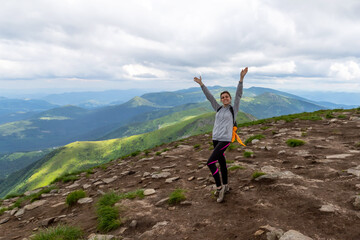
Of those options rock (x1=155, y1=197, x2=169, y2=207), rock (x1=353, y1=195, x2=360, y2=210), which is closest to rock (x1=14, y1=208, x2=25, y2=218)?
rock (x1=155, y1=197, x2=169, y2=207)

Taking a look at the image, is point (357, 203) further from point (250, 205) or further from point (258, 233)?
point (258, 233)

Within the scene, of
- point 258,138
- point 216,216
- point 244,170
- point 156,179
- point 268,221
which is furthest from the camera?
point 258,138

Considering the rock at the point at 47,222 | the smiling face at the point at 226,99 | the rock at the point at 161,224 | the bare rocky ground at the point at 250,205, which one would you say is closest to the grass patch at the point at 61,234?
the bare rocky ground at the point at 250,205

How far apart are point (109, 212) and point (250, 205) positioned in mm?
5220

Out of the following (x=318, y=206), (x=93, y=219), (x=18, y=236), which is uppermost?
(x=318, y=206)

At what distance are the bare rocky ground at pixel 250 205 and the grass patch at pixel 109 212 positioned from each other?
24cm

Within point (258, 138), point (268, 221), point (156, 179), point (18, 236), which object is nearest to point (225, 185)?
point (268, 221)

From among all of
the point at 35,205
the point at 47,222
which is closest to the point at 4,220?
the point at 35,205

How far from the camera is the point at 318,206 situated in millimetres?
5867

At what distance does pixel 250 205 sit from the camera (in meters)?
6.70

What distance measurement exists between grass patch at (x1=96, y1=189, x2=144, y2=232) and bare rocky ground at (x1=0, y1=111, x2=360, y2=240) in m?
0.24

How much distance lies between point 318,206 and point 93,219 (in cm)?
794

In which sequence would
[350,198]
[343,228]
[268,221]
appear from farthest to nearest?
1. [350,198]
2. [268,221]
3. [343,228]

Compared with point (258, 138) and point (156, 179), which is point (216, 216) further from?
point (258, 138)
